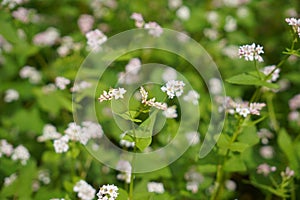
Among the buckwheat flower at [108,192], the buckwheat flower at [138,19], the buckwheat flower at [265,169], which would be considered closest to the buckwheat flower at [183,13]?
the buckwheat flower at [138,19]

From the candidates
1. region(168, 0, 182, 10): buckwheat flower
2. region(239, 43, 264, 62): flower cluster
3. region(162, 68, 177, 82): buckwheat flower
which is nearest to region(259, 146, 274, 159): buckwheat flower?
region(162, 68, 177, 82): buckwheat flower

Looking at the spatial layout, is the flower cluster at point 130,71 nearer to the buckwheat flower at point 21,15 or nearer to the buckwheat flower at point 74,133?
the buckwheat flower at point 74,133

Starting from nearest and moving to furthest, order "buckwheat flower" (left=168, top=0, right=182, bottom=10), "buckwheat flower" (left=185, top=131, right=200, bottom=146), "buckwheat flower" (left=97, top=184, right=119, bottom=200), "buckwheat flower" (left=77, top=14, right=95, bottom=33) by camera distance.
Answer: "buckwheat flower" (left=97, top=184, right=119, bottom=200), "buckwheat flower" (left=185, top=131, right=200, bottom=146), "buckwheat flower" (left=77, top=14, right=95, bottom=33), "buckwheat flower" (left=168, top=0, right=182, bottom=10)

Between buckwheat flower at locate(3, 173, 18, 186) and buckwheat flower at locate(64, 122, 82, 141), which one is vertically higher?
buckwheat flower at locate(64, 122, 82, 141)

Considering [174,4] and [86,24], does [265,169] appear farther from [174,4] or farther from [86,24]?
[174,4]

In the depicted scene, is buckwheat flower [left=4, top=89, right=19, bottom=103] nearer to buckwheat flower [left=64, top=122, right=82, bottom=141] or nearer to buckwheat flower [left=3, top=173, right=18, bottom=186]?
buckwheat flower [left=3, top=173, right=18, bottom=186]

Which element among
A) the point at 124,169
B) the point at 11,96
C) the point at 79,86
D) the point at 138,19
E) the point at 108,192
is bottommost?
the point at 108,192

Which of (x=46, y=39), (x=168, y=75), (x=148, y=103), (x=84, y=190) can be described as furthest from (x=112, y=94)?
(x=46, y=39)
